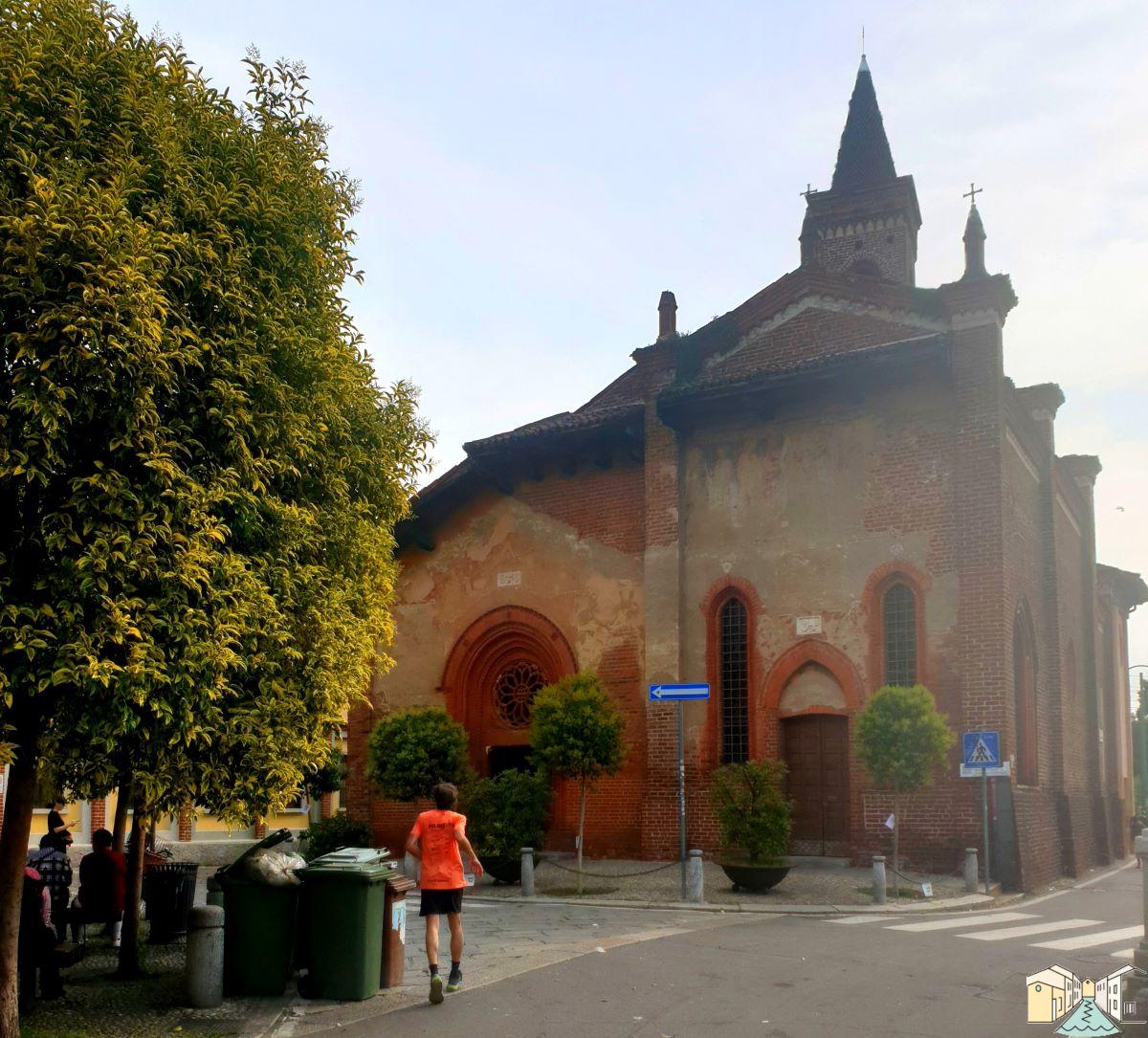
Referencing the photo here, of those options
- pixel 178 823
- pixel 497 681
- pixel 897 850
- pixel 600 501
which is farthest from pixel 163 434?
pixel 497 681

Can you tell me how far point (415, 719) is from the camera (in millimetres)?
21828

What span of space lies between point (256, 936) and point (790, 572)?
45.7 feet

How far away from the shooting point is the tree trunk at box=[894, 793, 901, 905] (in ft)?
56.0

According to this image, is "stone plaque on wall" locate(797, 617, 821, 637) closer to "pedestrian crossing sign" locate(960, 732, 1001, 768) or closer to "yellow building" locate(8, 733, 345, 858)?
"pedestrian crossing sign" locate(960, 732, 1001, 768)

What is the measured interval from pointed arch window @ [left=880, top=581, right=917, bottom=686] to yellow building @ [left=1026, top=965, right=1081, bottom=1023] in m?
9.86

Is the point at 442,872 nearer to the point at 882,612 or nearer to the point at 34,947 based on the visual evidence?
the point at 34,947

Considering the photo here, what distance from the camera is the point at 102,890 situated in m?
12.3

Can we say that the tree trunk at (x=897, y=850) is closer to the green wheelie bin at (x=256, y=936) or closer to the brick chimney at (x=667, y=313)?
the green wheelie bin at (x=256, y=936)

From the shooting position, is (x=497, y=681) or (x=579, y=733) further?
(x=497, y=681)

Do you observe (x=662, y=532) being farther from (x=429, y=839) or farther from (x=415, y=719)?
(x=429, y=839)

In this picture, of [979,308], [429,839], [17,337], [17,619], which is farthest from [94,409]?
[979,308]

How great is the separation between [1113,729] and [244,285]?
31079 mm

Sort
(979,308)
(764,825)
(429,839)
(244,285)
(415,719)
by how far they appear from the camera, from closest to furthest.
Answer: (244,285) < (429,839) < (764,825) < (979,308) < (415,719)

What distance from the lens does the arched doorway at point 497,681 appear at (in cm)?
2462
